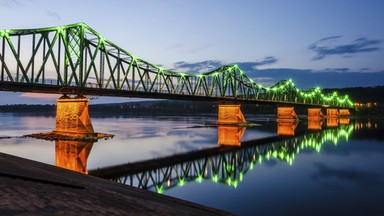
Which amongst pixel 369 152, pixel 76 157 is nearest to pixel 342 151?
pixel 369 152

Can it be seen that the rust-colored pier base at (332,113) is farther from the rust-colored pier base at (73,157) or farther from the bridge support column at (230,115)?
the rust-colored pier base at (73,157)

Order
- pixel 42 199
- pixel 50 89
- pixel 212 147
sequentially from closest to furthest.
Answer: pixel 42 199 → pixel 212 147 → pixel 50 89

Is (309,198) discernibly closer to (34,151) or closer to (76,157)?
(76,157)

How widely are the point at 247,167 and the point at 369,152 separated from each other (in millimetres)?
19100

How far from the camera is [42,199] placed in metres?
6.88

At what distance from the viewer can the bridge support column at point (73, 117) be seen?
47812 mm

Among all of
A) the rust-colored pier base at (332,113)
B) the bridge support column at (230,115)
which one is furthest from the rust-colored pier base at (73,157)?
the rust-colored pier base at (332,113)

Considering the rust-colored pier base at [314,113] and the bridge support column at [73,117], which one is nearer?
the bridge support column at [73,117]

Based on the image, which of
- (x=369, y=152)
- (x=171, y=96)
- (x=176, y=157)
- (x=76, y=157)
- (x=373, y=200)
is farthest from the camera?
(x=171, y=96)

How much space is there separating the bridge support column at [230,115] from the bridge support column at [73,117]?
45472mm

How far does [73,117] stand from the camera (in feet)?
159

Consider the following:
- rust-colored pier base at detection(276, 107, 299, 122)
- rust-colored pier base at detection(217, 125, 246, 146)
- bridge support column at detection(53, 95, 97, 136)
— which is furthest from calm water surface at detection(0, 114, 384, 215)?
rust-colored pier base at detection(276, 107, 299, 122)

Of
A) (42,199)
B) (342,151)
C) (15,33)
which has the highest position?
(15,33)

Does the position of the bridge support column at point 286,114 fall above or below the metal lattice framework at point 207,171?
above
